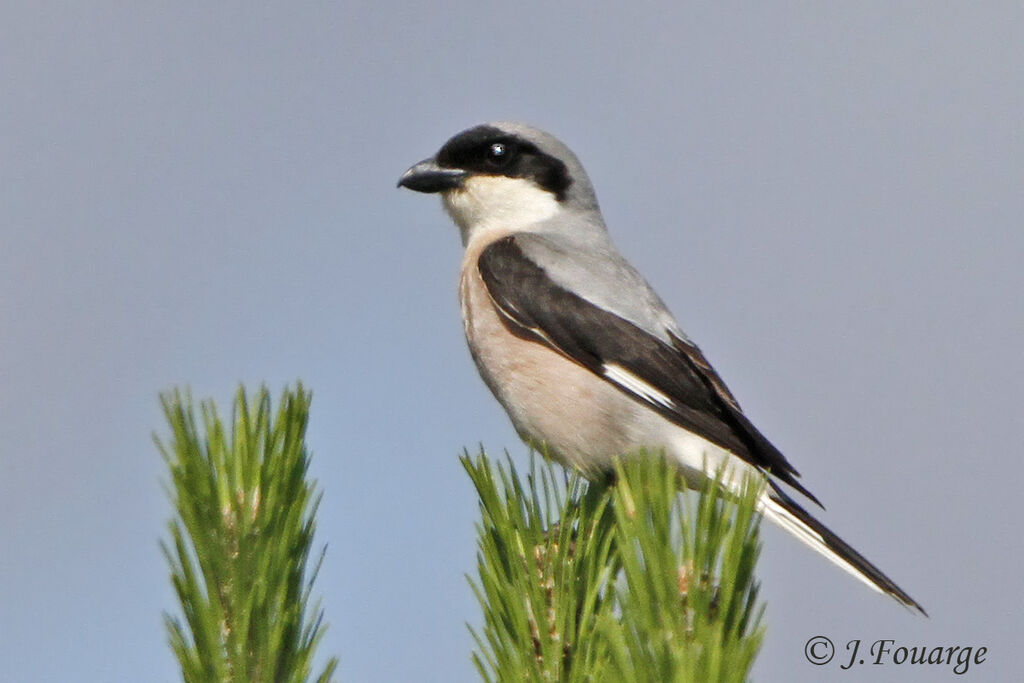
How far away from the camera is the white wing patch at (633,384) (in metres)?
3.16

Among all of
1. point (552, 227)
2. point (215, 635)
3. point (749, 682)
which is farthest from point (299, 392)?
point (552, 227)

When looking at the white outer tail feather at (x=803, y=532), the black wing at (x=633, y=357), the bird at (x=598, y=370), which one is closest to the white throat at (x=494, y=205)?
the bird at (x=598, y=370)

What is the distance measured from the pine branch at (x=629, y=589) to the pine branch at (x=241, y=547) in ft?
0.78

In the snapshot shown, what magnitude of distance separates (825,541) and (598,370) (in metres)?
0.82

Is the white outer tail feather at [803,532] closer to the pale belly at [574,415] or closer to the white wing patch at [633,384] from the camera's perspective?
the pale belly at [574,415]

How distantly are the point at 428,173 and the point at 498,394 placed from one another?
1095 millimetres

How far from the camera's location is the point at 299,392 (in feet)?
4.99

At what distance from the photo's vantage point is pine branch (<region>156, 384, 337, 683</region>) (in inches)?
53.9

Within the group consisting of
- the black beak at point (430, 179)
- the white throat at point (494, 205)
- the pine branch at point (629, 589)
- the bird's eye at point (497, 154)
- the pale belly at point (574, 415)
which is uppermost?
the bird's eye at point (497, 154)

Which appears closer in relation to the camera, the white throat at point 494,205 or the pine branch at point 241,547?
the pine branch at point 241,547

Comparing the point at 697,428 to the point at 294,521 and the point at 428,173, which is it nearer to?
the point at 428,173

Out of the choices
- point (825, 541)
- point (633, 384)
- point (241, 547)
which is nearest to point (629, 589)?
point (241, 547)

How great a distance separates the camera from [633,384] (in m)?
3.20

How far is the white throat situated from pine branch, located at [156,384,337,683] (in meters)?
2.58
